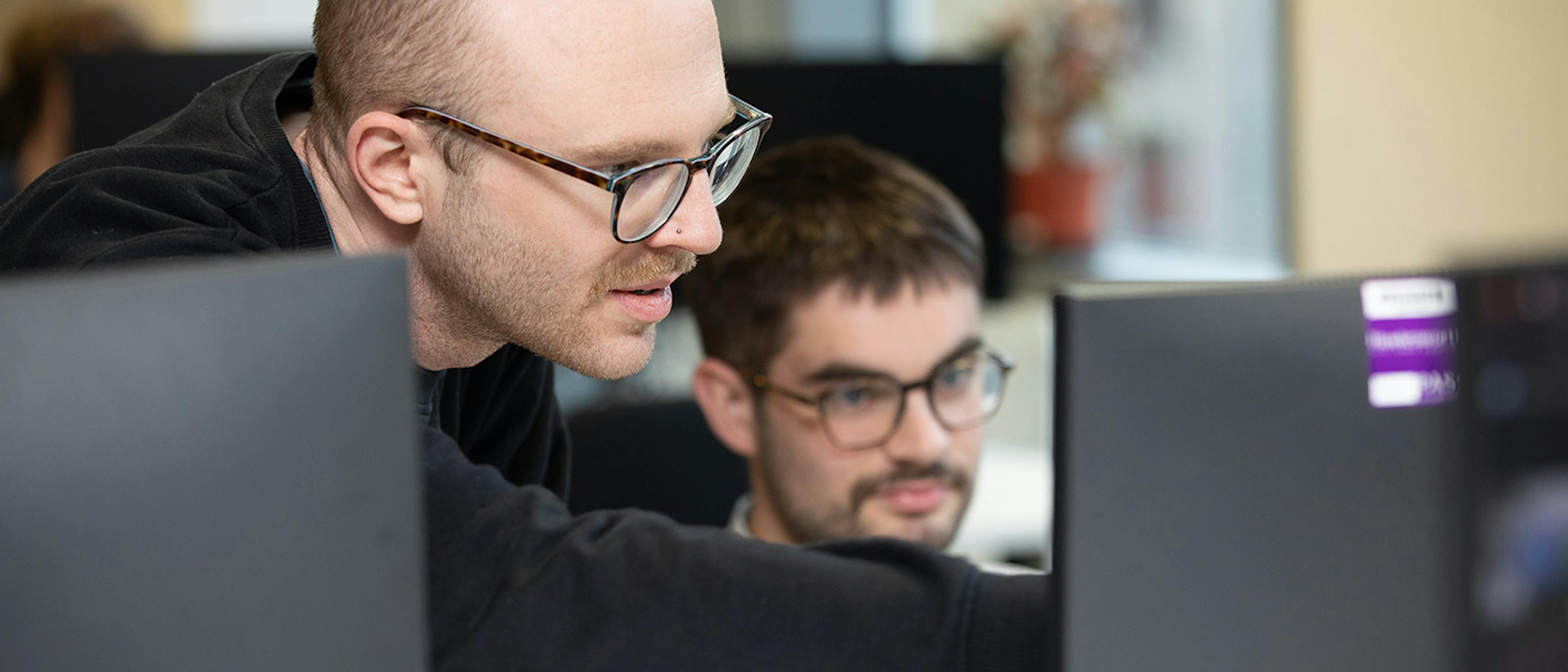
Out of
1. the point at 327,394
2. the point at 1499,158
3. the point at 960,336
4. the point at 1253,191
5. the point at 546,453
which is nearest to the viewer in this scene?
the point at 327,394

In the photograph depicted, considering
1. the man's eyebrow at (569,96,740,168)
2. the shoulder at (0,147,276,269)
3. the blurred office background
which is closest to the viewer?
the shoulder at (0,147,276,269)

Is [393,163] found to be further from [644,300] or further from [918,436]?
[918,436]

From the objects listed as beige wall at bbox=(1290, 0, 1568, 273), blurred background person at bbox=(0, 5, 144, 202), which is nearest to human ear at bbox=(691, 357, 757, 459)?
beige wall at bbox=(1290, 0, 1568, 273)

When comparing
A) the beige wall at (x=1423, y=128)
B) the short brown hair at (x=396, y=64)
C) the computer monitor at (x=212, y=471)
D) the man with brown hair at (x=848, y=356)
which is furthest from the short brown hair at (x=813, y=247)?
the beige wall at (x=1423, y=128)

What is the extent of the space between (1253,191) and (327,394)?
9.71ft

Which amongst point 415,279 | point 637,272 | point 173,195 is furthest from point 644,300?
point 173,195

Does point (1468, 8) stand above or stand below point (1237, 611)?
above

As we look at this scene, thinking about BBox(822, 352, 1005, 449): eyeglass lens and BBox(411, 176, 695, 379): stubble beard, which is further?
BBox(822, 352, 1005, 449): eyeglass lens

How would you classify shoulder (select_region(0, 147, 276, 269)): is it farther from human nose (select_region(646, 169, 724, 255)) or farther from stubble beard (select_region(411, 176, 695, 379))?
human nose (select_region(646, 169, 724, 255))

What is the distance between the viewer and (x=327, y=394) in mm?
430

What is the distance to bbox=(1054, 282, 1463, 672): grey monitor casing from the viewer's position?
1.60ft

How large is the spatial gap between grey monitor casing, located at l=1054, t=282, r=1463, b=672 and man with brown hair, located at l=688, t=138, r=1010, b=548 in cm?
84

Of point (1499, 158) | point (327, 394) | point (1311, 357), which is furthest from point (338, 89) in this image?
point (1499, 158)

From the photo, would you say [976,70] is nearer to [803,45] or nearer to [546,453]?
[546,453]
